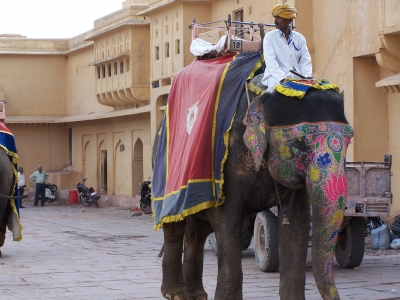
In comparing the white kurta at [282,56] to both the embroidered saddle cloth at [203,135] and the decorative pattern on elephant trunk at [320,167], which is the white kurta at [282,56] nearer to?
the embroidered saddle cloth at [203,135]

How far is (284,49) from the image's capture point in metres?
6.91

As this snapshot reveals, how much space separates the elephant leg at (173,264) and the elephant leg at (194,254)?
119 millimetres

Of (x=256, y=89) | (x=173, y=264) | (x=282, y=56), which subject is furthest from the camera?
(x=173, y=264)

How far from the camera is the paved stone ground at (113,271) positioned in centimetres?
938

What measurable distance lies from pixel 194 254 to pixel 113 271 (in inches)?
135

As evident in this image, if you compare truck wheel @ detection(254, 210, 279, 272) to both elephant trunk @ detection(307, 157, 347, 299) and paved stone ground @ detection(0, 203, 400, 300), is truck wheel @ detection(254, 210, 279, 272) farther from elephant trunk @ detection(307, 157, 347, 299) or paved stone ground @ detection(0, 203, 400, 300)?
elephant trunk @ detection(307, 157, 347, 299)

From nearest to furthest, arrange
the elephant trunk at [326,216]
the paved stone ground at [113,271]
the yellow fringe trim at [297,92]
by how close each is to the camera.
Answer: the elephant trunk at [326,216], the yellow fringe trim at [297,92], the paved stone ground at [113,271]

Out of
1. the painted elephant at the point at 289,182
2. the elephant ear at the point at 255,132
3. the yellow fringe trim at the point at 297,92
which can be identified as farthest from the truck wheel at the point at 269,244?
the yellow fringe trim at the point at 297,92

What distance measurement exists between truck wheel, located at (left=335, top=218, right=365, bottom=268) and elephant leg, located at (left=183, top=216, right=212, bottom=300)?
351cm

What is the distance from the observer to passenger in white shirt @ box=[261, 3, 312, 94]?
679cm

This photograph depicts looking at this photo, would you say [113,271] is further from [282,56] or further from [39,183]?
[39,183]

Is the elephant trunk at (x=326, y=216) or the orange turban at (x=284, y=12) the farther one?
the orange turban at (x=284, y=12)

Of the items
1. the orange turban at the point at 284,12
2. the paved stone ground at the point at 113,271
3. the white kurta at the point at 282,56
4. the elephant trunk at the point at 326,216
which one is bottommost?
the paved stone ground at the point at 113,271

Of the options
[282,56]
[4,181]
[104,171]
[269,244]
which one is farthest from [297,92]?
[104,171]
